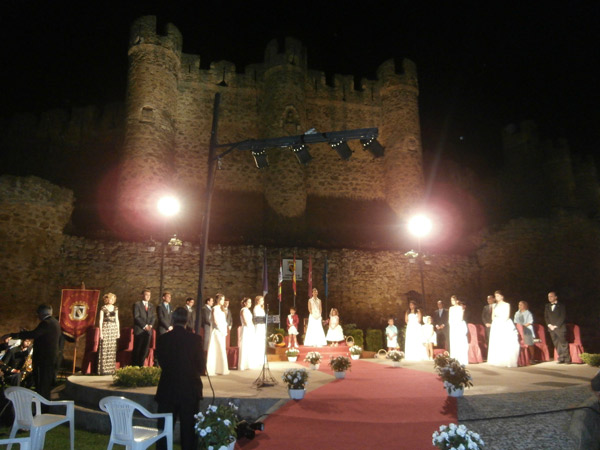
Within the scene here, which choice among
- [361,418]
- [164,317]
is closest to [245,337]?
[164,317]

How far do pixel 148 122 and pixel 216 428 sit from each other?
60.6ft

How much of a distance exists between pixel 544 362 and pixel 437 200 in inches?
683

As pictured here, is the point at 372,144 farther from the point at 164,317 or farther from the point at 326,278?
the point at 326,278

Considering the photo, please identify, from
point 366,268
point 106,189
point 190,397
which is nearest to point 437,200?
point 366,268

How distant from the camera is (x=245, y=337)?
1090 cm

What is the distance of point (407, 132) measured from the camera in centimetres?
2419

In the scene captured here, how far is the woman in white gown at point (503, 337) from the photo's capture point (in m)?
11.1

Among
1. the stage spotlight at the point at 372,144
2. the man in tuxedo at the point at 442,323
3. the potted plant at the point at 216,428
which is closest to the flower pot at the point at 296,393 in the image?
the potted plant at the point at 216,428

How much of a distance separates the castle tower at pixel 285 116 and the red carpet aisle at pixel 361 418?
14.2m

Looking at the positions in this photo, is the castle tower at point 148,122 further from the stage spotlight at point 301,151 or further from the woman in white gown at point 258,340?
the stage spotlight at point 301,151

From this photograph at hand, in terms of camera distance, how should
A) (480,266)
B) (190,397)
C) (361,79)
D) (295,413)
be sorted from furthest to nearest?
(361,79), (480,266), (295,413), (190,397)

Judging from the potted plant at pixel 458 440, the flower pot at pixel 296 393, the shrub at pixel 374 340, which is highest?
the shrub at pixel 374 340

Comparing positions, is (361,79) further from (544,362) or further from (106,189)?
(544,362)

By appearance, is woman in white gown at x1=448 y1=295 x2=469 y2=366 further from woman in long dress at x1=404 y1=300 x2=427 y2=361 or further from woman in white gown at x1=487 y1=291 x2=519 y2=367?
woman in long dress at x1=404 y1=300 x2=427 y2=361
